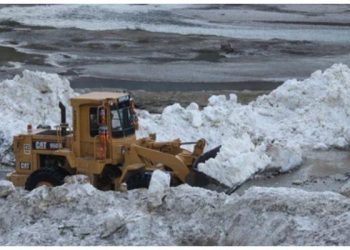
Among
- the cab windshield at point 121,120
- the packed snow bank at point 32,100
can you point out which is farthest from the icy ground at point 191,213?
the packed snow bank at point 32,100

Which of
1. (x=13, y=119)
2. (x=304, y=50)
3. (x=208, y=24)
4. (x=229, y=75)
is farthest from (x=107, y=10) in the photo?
(x=13, y=119)

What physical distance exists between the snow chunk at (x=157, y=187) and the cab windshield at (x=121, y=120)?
3.58 feet

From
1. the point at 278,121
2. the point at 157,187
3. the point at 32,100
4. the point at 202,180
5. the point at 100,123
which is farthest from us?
the point at 278,121

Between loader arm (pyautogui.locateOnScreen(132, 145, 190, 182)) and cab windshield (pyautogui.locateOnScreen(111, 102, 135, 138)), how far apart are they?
44 cm

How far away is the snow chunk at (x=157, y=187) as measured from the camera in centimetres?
1405

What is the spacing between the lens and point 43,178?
620 inches

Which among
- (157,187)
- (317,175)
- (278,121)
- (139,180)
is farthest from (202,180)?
(278,121)

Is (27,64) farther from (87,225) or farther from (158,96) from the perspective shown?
(87,225)

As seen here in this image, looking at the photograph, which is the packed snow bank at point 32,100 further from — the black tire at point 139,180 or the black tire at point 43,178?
the black tire at point 139,180

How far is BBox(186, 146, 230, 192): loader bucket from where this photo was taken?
Answer: 15766 millimetres

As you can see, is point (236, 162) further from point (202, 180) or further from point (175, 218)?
point (175, 218)

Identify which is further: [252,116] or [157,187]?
[252,116]

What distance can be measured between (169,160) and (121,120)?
117 cm

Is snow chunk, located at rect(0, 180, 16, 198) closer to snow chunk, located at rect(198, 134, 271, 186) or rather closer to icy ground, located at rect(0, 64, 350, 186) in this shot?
snow chunk, located at rect(198, 134, 271, 186)
